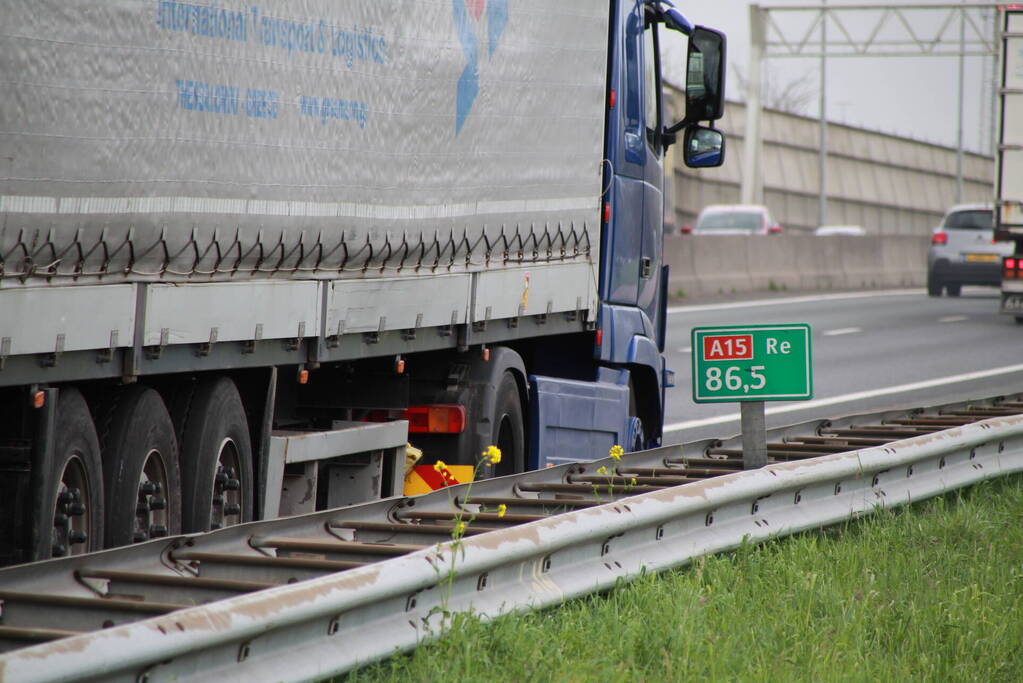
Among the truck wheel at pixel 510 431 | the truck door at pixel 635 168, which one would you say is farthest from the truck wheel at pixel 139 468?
the truck door at pixel 635 168

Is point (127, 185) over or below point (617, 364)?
over

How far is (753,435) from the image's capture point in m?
7.55

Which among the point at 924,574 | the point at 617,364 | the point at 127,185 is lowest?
the point at 924,574

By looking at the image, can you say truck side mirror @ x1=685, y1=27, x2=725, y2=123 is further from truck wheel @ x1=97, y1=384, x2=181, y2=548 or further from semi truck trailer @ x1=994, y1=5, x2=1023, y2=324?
semi truck trailer @ x1=994, y1=5, x2=1023, y2=324

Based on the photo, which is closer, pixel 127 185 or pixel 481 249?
pixel 127 185

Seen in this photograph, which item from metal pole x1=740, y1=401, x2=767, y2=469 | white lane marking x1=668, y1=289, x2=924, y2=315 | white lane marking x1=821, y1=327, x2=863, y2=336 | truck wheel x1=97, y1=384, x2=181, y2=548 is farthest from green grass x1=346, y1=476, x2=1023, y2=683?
white lane marking x1=668, y1=289, x2=924, y2=315

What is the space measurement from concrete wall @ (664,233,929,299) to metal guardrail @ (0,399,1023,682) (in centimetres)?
2166

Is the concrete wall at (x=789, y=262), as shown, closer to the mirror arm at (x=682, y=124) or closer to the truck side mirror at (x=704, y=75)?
the mirror arm at (x=682, y=124)

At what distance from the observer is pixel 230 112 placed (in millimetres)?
6043

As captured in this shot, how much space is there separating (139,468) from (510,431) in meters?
3.29

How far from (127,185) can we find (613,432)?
4.81m

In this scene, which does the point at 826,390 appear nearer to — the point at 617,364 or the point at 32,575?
the point at 617,364

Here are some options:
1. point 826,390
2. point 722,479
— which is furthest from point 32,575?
point 826,390

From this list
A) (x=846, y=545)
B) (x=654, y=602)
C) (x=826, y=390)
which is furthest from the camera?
(x=826, y=390)
